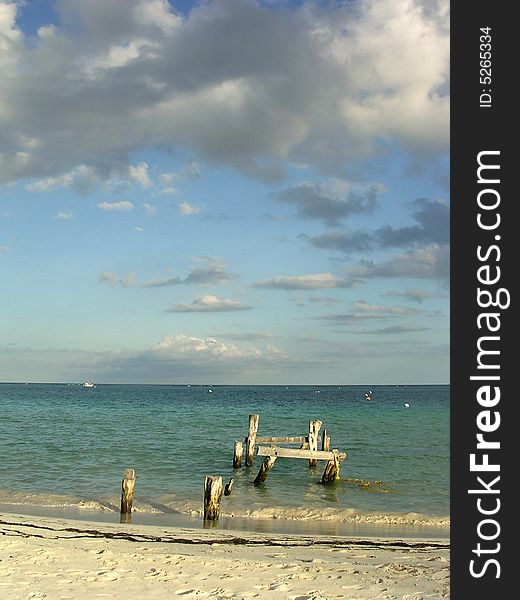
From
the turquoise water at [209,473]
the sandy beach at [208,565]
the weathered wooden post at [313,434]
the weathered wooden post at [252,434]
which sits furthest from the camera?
the weathered wooden post at [252,434]

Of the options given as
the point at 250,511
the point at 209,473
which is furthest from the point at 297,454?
the point at 209,473

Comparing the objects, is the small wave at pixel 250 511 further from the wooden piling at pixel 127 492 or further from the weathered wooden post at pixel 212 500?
the weathered wooden post at pixel 212 500

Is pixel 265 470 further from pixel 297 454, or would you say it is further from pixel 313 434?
pixel 313 434

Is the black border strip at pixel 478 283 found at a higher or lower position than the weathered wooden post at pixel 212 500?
higher

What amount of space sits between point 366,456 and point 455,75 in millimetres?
27852

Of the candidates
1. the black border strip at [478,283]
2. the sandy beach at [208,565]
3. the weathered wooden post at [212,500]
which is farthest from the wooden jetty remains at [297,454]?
the black border strip at [478,283]

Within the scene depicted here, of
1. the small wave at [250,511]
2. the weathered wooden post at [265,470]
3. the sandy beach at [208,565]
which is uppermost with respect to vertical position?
the weathered wooden post at [265,470]

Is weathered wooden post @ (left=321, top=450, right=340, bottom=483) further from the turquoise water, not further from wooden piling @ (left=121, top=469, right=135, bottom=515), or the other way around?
wooden piling @ (left=121, top=469, right=135, bottom=515)

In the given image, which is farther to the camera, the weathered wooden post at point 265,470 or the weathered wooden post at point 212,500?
the weathered wooden post at point 265,470

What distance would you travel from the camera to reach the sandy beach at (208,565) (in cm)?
854

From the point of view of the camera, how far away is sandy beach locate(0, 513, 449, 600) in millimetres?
8539

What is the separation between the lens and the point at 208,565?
10.2 m

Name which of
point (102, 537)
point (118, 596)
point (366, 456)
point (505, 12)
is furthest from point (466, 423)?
point (366, 456)

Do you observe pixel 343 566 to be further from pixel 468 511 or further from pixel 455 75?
pixel 455 75
